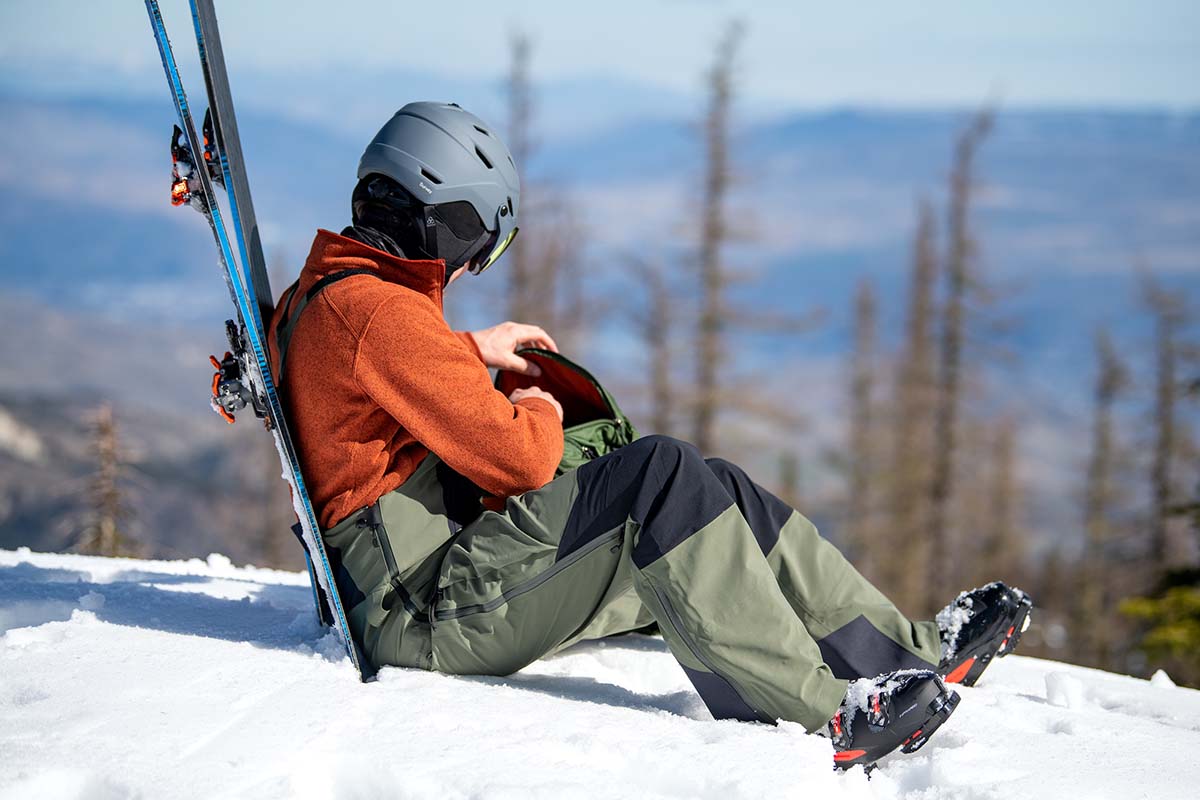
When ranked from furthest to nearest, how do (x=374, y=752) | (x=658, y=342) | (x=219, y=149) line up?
(x=658, y=342) < (x=219, y=149) < (x=374, y=752)

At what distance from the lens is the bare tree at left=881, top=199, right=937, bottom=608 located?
35656mm

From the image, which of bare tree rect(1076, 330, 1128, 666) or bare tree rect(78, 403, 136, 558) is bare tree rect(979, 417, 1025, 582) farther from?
bare tree rect(78, 403, 136, 558)

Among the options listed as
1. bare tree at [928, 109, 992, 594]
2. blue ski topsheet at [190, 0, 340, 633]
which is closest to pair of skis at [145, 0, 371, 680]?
blue ski topsheet at [190, 0, 340, 633]

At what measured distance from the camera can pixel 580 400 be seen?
13.7 feet

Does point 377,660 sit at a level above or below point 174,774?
below

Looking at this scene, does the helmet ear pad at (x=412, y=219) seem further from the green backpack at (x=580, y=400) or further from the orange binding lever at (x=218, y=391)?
the green backpack at (x=580, y=400)

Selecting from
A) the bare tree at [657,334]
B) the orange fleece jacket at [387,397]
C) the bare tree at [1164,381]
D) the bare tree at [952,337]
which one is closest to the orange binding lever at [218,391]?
the orange fleece jacket at [387,397]

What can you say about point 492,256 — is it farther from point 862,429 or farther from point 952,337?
point 862,429

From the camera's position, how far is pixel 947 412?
31.3 metres

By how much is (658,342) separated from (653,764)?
2788cm

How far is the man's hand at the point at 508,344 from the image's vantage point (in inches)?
162

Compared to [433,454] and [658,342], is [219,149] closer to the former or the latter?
[433,454]

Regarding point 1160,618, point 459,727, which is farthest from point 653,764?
point 1160,618

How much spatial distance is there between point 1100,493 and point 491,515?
4280 centimetres
